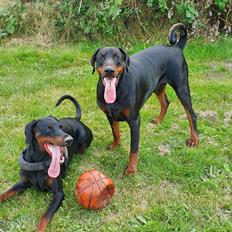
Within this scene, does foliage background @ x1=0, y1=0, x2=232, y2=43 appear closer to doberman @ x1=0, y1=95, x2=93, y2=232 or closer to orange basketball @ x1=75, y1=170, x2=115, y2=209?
doberman @ x1=0, y1=95, x2=93, y2=232

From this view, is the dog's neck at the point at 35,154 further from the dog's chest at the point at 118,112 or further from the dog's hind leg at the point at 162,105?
the dog's hind leg at the point at 162,105

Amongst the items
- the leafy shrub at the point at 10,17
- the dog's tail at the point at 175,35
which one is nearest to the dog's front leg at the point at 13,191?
the dog's tail at the point at 175,35

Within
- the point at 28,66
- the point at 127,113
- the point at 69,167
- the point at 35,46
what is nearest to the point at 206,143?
the point at 127,113

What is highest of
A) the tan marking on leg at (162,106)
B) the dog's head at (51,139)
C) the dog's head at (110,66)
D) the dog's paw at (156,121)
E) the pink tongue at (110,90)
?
the dog's head at (110,66)

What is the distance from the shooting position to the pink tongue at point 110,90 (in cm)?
376

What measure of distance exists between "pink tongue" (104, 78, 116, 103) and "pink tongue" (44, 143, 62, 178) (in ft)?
2.15

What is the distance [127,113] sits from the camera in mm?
3986

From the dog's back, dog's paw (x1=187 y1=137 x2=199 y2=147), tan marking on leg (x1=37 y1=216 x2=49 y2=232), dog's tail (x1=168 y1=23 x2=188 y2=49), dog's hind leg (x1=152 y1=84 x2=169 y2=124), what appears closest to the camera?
tan marking on leg (x1=37 y1=216 x2=49 y2=232)

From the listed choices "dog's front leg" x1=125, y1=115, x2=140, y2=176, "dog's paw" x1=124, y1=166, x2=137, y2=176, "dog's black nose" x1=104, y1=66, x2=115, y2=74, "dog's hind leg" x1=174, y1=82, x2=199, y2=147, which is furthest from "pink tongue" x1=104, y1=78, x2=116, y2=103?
"dog's hind leg" x1=174, y1=82, x2=199, y2=147

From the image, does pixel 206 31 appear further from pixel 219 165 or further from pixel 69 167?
pixel 69 167

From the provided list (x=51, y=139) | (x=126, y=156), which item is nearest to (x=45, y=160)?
(x=51, y=139)

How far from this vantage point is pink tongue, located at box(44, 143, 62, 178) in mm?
3545

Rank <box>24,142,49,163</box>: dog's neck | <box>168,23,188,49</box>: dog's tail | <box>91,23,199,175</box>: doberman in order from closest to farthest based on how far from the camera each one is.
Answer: <box>24,142,49,163</box>: dog's neck → <box>91,23,199,175</box>: doberman → <box>168,23,188,49</box>: dog's tail

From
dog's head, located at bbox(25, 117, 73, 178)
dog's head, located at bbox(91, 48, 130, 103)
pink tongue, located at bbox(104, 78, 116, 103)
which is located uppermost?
dog's head, located at bbox(91, 48, 130, 103)
